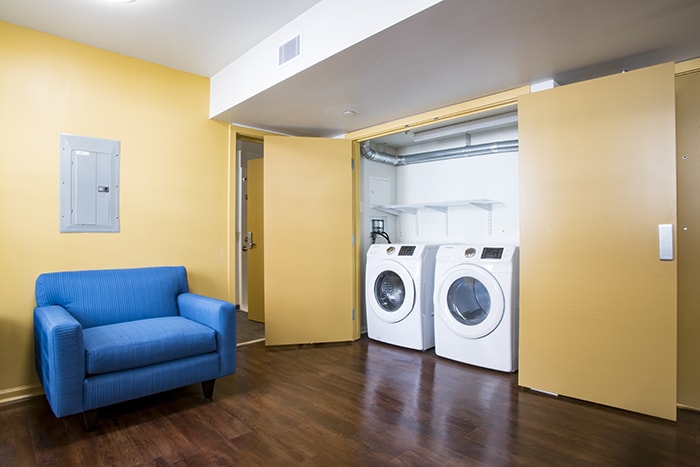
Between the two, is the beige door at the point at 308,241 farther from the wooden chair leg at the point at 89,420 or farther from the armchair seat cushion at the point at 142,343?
the wooden chair leg at the point at 89,420

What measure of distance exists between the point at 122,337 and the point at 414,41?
229cm

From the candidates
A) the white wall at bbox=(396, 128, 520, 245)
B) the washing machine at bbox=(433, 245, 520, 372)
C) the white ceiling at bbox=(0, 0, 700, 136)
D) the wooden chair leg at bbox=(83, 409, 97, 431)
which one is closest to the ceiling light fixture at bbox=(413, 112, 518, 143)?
the white wall at bbox=(396, 128, 520, 245)

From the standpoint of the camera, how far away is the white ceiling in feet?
A: 5.99

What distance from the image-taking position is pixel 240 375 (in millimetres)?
2838

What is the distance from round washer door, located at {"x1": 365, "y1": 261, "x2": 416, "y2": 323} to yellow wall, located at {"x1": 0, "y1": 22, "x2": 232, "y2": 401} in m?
1.39

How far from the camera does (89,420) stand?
2.01 m

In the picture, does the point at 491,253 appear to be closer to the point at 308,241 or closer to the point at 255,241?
the point at 308,241

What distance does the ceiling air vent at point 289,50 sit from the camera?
2413 millimetres

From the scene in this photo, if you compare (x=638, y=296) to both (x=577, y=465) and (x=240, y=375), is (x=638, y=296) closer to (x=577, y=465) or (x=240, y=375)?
(x=577, y=465)

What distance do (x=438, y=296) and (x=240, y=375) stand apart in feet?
5.59

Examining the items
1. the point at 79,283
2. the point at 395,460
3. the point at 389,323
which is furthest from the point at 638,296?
the point at 79,283

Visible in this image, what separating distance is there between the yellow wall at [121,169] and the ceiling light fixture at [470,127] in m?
1.94

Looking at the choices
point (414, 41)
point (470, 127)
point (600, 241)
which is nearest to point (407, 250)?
point (470, 127)

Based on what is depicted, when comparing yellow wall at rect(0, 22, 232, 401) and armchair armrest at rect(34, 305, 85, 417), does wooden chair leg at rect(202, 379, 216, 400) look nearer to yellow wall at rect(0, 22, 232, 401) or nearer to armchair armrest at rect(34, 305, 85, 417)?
armchair armrest at rect(34, 305, 85, 417)
